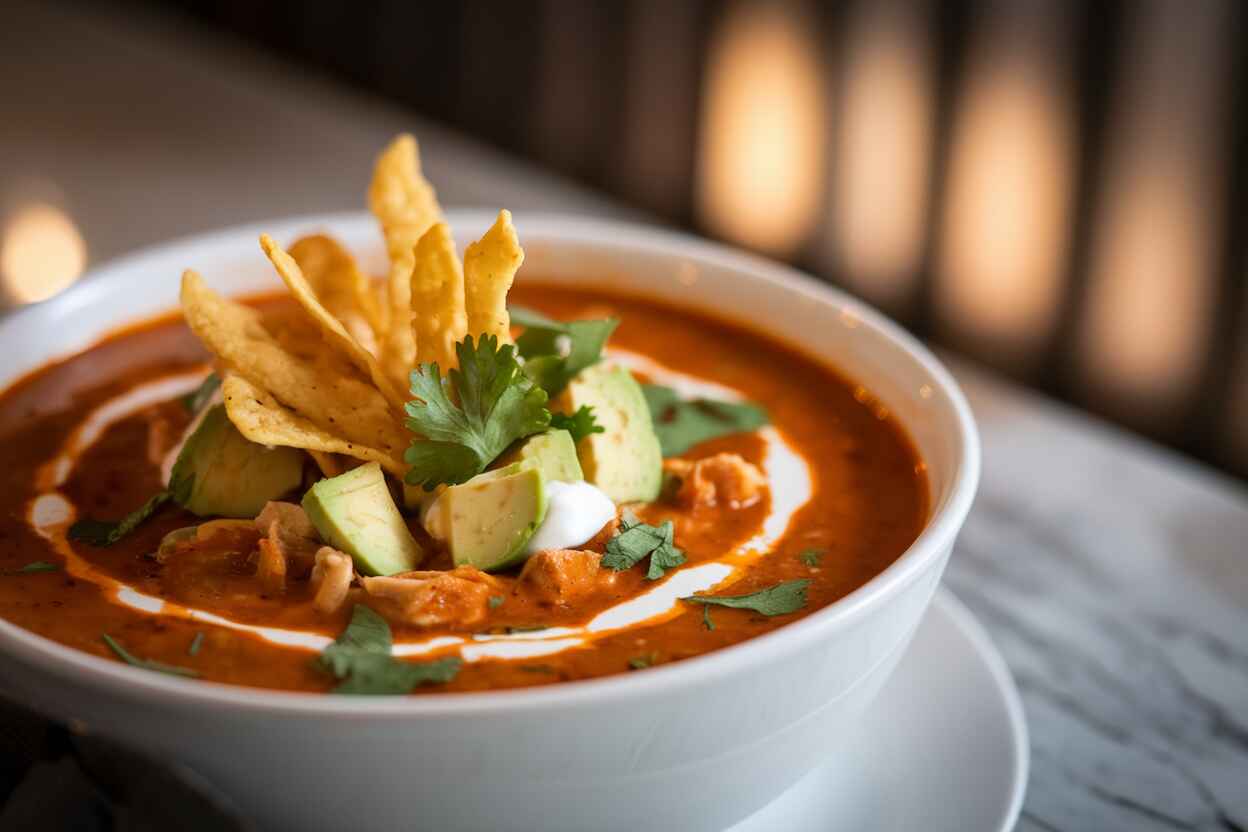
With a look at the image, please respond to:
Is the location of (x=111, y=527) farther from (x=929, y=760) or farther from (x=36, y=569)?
(x=929, y=760)

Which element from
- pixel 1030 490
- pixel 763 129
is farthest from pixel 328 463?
pixel 763 129

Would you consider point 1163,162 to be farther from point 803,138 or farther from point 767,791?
point 767,791

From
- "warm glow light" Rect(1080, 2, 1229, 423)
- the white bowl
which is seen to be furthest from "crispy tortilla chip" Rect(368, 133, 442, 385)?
"warm glow light" Rect(1080, 2, 1229, 423)

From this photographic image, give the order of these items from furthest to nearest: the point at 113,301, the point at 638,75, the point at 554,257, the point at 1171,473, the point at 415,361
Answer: the point at 638,75
the point at 1171,473
the point at 554,257
the point at 113,301
the point at 415,361

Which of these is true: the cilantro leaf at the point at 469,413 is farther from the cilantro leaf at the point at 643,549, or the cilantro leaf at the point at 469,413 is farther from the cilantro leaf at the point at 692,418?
the cilantro leaf at the point at 692,418

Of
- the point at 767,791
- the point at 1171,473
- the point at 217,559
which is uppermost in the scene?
the point at 217,559

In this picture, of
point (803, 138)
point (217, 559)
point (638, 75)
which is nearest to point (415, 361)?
point (217, 559)
